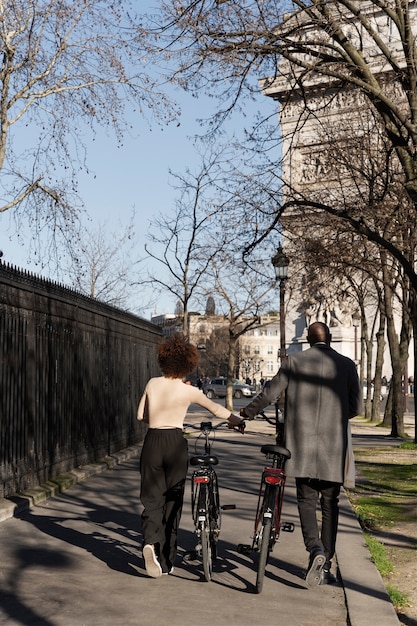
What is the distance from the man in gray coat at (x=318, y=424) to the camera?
24.1 ft

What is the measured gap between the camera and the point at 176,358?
25.3 feet

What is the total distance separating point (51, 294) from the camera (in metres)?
13.2

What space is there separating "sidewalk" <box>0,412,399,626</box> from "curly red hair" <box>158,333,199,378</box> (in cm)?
148

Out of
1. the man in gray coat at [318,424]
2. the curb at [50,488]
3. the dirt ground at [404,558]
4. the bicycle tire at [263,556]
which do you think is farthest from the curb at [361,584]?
the curb at [50,488]

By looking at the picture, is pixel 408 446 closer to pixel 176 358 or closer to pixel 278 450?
pixel 176 358

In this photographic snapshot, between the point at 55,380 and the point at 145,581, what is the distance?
21.0 feet

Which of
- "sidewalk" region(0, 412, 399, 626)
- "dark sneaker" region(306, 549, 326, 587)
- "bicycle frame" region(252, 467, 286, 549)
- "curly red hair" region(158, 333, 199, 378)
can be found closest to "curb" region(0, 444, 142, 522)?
"sidewalk" region(0, 412, 399, 626)

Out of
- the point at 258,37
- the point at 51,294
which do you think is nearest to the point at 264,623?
the point at 51,294

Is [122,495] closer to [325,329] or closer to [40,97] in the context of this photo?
[325,329]

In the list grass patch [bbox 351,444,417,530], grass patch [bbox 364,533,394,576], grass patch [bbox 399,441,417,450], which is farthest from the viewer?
grass patch [bbox 399,441,417,450]

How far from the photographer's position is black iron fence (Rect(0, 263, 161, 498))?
438 inches

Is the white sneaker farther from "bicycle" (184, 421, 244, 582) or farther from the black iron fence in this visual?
the black iron fence

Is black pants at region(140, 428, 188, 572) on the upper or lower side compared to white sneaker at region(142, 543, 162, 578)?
upper

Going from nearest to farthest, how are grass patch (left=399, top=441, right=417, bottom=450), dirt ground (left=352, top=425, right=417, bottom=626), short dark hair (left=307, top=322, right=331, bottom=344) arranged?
1. dirt ground (left=352, top=425, right=417, bottom=626)
2. short dark hair (left=307, top=322, right=331, bottom=344)
3. grass patch (left=399, top=441, right=417, bottom=450)
